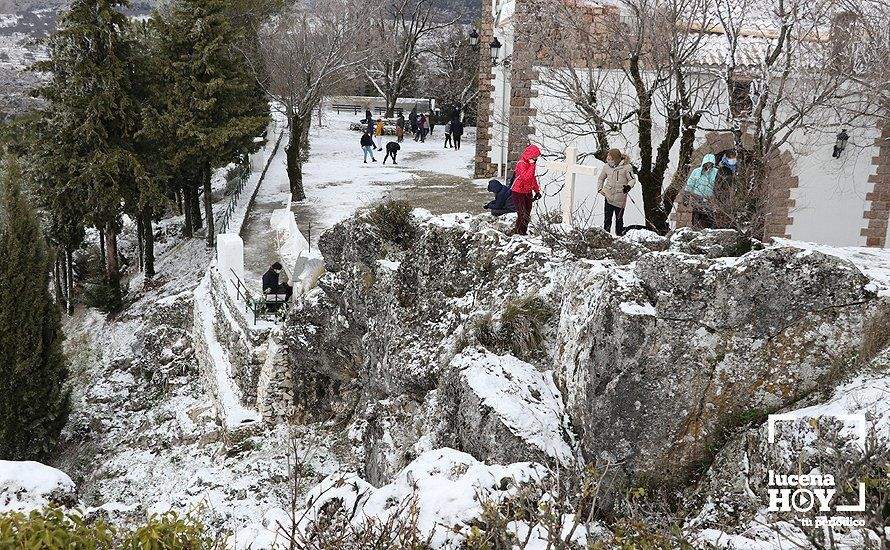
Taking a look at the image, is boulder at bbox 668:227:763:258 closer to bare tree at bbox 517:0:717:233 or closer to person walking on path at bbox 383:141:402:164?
bare tree at bbox 517:0:717:233

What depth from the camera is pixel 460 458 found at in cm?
540

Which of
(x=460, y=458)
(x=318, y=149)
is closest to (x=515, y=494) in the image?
(x=460, y=458)

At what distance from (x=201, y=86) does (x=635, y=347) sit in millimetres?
16180

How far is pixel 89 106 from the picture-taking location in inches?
715

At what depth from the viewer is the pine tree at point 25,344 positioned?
48.4ft

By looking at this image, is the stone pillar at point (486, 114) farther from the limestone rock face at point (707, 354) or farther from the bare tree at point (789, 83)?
the limestone rock face at point (707, 354)

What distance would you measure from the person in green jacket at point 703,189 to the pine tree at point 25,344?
1327 cm

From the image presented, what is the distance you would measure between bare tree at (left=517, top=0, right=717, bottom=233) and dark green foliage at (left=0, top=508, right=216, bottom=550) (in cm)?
784

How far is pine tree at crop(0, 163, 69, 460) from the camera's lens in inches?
581

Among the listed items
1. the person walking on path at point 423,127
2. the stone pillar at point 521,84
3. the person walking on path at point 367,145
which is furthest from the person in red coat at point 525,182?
the person walking on path at point 423,127

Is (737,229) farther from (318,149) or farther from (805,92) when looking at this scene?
(318,149)

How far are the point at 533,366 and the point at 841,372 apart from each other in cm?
291

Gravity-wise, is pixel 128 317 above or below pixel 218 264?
below

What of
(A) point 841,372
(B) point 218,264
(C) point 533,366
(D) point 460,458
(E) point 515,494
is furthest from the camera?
(B) point 218,264
